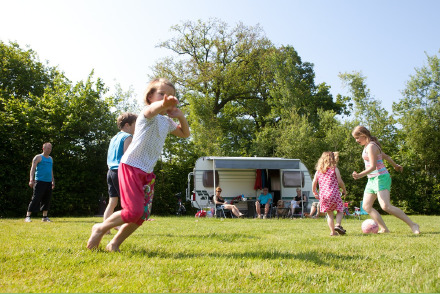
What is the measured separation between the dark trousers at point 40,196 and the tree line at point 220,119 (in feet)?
17.1

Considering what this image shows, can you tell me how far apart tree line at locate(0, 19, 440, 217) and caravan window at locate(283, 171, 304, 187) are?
16.4 feet

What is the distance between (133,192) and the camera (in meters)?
3.25

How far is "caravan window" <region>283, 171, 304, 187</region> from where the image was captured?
15336mm

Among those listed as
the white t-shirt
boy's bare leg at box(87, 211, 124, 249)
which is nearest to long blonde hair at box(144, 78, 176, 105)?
the white t-shirt

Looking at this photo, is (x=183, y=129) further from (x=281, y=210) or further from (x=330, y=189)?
(x=281, y=210)

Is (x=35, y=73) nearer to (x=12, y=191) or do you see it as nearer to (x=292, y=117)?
(x=12, y=191)

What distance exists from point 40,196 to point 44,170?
593mm

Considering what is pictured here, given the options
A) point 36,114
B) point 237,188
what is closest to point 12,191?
point 36,114

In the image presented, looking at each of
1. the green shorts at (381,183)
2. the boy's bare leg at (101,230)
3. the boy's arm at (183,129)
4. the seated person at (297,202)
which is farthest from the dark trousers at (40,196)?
the seated person at (297,202)

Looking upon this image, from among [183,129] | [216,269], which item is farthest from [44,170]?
[216,269]

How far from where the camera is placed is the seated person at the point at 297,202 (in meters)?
13.9

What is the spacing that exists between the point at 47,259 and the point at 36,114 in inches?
506

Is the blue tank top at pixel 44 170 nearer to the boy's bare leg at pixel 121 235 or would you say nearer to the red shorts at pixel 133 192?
the boy's bare leg at pixel 121 235

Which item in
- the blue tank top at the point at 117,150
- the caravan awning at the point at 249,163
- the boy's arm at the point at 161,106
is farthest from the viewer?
the caravan awning at the point at 249,163
